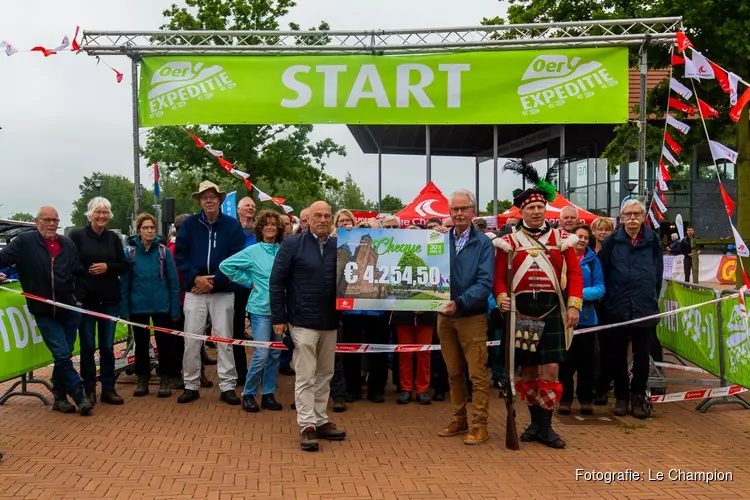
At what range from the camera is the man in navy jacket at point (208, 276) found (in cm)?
738

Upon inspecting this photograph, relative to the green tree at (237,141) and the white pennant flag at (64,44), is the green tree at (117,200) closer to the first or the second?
the green tree at (237,141)

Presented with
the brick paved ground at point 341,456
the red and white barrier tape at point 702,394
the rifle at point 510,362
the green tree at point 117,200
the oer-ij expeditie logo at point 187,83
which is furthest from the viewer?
the green tree at point 117,200

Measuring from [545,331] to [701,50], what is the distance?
11770 millimetres

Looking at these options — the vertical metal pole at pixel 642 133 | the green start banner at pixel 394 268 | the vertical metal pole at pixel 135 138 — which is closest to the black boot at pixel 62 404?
the green start banner at pixel 394 268

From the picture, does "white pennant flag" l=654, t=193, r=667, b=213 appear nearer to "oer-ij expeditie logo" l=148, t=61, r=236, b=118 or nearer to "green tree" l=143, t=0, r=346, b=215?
"oer-ij expeditie logo" l=148, t=61, r=236, b=118

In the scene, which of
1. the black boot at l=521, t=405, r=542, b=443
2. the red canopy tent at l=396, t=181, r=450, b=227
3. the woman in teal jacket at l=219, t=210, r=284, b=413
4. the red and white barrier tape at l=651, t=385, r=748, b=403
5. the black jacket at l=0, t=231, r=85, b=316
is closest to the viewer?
the black boot at l=521, t=405, r=542, b=443

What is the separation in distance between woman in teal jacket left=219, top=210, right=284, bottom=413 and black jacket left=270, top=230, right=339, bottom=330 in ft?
3.88

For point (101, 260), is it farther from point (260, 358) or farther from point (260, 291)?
point (260, 358)

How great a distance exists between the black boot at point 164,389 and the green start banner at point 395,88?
12.8 ft

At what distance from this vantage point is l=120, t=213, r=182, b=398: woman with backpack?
25.2ft

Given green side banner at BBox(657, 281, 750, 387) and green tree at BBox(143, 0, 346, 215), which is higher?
green tree at BBox(143, 0, 346, 215)

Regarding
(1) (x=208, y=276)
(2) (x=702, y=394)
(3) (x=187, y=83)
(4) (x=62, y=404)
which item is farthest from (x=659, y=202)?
(4) (x=62, y=404)

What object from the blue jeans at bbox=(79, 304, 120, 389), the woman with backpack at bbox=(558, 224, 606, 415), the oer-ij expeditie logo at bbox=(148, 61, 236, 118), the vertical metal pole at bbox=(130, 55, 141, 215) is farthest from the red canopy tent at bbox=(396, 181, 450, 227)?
the blue jeans at bbox=(79, 304, 120, 389)

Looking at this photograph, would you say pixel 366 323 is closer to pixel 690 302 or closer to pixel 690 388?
pixel 690 302
